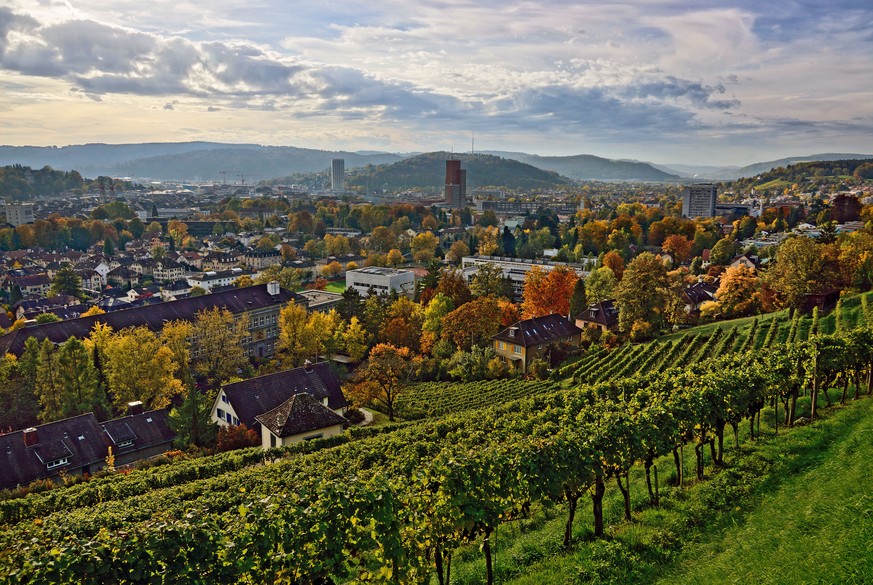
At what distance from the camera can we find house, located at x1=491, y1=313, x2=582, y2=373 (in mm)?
46062

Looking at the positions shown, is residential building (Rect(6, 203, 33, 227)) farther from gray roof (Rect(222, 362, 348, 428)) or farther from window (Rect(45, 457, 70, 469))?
window (Rect(45, 457, 70, 469))

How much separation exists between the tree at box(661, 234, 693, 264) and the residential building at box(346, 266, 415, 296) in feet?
128

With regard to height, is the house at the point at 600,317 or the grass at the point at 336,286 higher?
the house at the point at 600,317

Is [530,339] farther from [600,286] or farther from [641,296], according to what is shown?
[600,286]

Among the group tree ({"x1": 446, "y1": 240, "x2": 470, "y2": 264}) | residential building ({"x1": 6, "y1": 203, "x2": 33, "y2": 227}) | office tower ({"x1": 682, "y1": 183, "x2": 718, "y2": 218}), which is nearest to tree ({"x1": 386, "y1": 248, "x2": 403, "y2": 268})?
tree ({"x1": 446, "y1": 240, "x2": 470, "y2": 264})

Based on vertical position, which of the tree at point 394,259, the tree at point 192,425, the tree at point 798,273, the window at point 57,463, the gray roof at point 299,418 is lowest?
the window at point 57,463

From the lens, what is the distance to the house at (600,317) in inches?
1955

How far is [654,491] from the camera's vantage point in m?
15.4

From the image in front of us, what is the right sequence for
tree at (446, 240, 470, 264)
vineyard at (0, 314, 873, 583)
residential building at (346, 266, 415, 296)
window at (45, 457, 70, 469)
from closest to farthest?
vineyard at (0, 314, 873, 583) → window at (45, 457, 70, 469) → residential building at (346, 266, 415, 296) → tree at (446, 240, 470, 264)

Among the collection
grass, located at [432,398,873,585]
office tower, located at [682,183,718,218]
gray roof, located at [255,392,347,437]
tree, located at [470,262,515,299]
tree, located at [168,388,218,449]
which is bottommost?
tree, located at [168,388,218,449]

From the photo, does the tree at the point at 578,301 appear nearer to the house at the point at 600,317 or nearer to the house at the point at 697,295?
the house at the point at 600,317

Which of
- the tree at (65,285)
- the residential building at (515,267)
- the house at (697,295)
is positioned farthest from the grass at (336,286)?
the house at (697,295)

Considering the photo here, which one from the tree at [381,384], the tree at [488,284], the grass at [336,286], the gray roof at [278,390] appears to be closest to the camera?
the gray roof at [278,390]

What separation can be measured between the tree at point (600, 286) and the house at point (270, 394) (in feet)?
98.4
